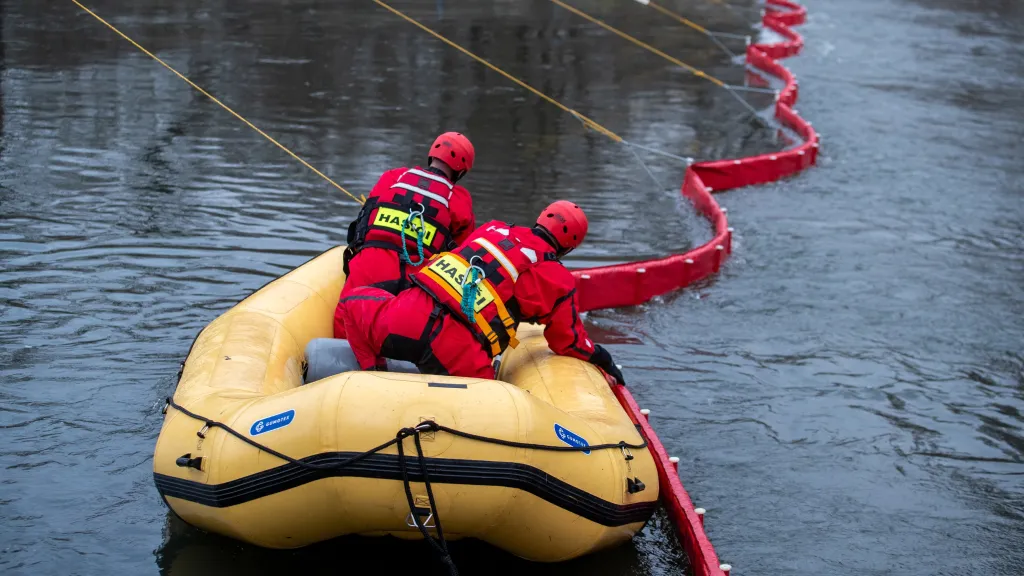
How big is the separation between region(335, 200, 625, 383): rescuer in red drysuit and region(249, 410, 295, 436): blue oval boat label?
806 mm

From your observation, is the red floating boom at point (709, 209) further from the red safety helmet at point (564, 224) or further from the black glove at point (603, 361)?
the red safety helmet at point (564, 224)

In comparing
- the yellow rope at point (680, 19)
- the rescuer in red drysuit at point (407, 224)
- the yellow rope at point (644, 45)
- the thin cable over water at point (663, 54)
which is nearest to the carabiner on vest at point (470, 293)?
the rescuer in red drysuit at point (407, 224)

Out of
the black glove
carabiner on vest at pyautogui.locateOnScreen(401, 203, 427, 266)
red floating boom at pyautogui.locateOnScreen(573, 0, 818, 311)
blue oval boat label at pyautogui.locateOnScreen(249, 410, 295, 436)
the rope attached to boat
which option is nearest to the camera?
the rope attached to boat

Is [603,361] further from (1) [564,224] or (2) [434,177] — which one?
(2) [434,177]

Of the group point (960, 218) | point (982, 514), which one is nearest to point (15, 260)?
point (982, 514)

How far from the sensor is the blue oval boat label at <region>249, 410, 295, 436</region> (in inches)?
178

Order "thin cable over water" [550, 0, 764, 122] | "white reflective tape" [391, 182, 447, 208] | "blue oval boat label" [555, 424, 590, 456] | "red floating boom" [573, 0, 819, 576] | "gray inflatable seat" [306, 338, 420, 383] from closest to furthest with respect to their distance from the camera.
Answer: "blue oval boat label" [555, 424, 590, 456]
"red floating boom" [573, 0, 819, 576]
"gray inflatable seat" [306, 338, 420, 383]
"white reflective tape" [391, 182, 447, 208]
"thin cable over water" [550, 0, 764, 122]

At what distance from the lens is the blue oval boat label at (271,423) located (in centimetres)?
453

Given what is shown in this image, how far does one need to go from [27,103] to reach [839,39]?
1459cm

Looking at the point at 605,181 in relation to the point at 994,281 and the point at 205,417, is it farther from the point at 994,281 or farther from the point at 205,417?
the point at 205,417

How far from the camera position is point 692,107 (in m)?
14.8

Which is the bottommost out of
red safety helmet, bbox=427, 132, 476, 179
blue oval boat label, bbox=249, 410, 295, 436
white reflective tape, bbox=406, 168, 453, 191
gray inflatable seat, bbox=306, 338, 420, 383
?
gray inflatable seat, bbox=306, 338, 420, 383

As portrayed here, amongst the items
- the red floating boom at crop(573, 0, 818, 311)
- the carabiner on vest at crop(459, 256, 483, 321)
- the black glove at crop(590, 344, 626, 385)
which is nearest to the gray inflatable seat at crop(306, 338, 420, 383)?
the carabiner on vest at crop(459, 256, 483, 321)

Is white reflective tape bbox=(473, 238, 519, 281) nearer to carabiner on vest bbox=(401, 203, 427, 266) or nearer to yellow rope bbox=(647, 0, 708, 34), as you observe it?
carabiner on vest bbox=(401, 203, 427, 266)
